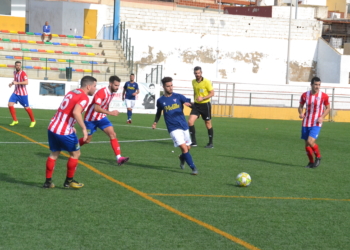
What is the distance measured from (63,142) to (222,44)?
42.2m

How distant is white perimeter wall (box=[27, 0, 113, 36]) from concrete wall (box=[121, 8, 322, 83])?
1.84 m

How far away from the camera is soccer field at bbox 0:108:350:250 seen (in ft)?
19.4

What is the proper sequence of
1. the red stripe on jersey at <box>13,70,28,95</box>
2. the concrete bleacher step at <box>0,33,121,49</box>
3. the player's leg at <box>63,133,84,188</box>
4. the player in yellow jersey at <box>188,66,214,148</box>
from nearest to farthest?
the player's leg at <box>63,133,84,188</box> → the player in yellow jersey at <box>188,66,214,148</box> → the red stripe on jersey at <box>13,70,28,95</box> → the concrete bleacher step at <box>0,33,121,49</box>

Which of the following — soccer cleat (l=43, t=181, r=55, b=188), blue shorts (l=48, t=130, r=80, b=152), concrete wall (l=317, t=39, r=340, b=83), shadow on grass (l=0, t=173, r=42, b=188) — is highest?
concrete wall (l=317, t=39, r=340, b=83)

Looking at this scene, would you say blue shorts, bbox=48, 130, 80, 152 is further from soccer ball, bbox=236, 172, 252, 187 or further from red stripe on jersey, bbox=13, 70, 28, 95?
red stripe on jersey, bbox=13, 70, 28, 95

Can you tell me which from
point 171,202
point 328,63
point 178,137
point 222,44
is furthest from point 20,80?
point 328,63

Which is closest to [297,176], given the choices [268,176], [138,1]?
[268,176]

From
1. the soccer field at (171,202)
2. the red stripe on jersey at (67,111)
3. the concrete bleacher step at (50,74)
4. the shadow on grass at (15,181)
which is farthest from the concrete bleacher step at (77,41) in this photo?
the red stripe on jersey at (67,111)

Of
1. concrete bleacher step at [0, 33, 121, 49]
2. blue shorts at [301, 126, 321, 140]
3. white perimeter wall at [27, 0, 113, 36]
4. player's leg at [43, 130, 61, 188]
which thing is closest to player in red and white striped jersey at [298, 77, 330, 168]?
blue shorts at [301, 126, 321, 140]

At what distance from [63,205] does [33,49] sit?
104ft

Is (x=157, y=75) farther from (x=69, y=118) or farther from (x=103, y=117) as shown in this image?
(x=69, y=118)

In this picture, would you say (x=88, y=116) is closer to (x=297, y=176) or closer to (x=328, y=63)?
(x=297, y=176)

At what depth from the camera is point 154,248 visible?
5.55 metres

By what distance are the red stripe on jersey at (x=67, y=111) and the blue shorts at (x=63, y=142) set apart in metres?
0.06
